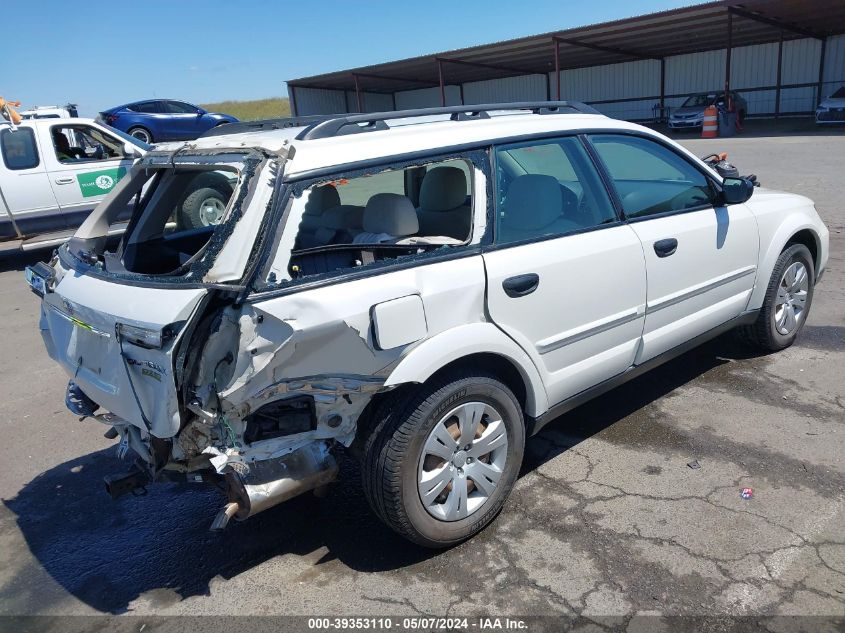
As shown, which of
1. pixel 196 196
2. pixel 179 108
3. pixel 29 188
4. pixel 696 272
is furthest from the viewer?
pixel 179 108

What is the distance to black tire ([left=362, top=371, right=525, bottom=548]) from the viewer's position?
2.72 m

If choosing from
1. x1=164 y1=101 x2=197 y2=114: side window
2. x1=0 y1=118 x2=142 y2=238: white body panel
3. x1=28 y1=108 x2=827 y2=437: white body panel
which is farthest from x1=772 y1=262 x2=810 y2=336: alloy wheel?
x1=164 y1=101 x2=197 y2=114: side window

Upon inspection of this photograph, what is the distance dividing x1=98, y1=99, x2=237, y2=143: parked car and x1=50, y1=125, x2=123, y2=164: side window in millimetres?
11424

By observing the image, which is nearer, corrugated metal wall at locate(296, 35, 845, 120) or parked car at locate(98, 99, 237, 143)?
parked car at locate(98, 99, 237, 143)

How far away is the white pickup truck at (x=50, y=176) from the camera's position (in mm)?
9648

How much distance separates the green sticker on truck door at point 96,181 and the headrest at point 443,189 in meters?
7.69

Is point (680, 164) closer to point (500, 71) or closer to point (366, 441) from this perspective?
point (366, 441)

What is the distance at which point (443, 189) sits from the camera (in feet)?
12.3

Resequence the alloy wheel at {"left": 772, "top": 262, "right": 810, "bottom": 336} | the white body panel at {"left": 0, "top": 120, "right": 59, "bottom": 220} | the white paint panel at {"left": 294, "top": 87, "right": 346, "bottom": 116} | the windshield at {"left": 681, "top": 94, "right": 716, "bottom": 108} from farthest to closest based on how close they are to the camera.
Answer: the white paint panel at {"left": 294, "top": 87, "right": 346, "bottom": 116}, the windshield at {"left": 681, "top": 94, "right": 716, "bottom": 108}, the white body panel at {"left": 0, "top": 120, "right": 59, "bottom": 220}, the alloy wheel at {"left": 772, "top": 262, "right": 810, "bottom": 336}

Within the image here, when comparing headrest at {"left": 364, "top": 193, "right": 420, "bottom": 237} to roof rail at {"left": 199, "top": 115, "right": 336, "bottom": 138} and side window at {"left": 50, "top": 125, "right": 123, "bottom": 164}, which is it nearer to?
roof rail at {"left": 199, "top": 115, "right": 336, "bottom": 138}

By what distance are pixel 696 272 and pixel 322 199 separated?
7.09ft

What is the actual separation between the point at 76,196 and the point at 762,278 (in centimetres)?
931

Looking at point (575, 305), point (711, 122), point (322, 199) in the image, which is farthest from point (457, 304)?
point (711, 122)

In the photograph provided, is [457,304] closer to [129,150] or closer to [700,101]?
[129,150]
